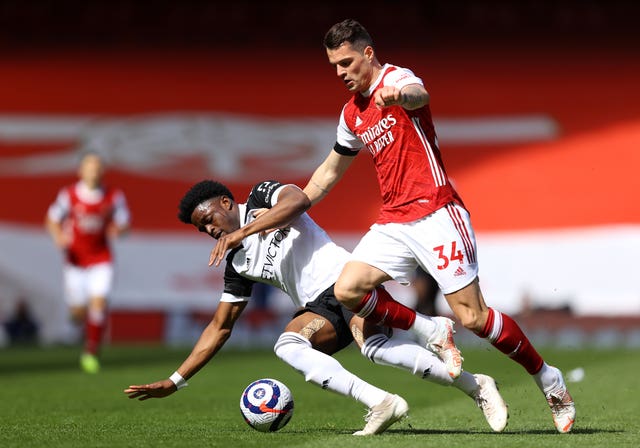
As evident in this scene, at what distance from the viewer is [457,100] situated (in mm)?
24344

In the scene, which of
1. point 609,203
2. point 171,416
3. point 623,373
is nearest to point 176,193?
point 609,203

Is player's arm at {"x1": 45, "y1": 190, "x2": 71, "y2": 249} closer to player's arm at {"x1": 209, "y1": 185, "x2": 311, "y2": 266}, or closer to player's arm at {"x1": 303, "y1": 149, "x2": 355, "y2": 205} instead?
player's arm at {"x1": 303, "y1": 149, "x2": 355, "y2": 205}

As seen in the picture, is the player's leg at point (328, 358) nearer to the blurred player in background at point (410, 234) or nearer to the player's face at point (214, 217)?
the blurred player in background at point (410, 234)

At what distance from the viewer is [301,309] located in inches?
267

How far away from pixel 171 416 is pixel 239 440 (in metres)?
1.77

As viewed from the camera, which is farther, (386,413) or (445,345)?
(445,345)

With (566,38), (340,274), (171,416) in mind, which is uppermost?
(566,38)

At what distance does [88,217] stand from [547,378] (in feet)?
29.4

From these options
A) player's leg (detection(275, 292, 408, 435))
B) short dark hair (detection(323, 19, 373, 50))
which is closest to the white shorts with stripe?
player's leg (detection(275, 292, 408, 435))

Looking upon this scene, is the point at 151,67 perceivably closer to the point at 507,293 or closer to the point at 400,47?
the point at 400,47

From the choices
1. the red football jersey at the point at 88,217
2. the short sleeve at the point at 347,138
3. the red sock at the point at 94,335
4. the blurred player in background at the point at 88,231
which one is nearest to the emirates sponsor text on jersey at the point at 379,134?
the short sleeve at the point at 347,138

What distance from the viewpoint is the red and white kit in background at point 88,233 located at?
14039mm

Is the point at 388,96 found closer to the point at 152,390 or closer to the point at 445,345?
the point at 445,345

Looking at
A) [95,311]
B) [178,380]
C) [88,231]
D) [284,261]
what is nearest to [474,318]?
[284,261]
